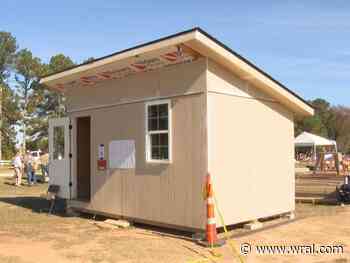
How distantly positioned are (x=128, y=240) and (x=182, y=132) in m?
2.46

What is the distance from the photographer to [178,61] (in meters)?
9.65

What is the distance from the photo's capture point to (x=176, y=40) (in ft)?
29.3

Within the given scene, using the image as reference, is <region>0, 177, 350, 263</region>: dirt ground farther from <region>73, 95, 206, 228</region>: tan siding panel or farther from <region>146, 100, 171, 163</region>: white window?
<region>146, 100, 171, 163</region>: white window

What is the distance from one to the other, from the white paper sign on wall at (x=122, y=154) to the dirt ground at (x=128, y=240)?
59.0 inches

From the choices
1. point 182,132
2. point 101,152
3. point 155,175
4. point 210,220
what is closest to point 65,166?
point 101,152

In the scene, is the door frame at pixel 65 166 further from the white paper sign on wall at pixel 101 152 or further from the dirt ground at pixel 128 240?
the white paper sign on wall at pixel 101 152

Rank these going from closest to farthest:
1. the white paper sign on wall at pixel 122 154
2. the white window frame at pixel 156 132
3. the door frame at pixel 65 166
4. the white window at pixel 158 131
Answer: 1. the white window frame at pixel 156 132
2. the white window at pixel 158 131
3. the white paper sign on wall at pixel 122 154
4. the door frame at pixel 65 166

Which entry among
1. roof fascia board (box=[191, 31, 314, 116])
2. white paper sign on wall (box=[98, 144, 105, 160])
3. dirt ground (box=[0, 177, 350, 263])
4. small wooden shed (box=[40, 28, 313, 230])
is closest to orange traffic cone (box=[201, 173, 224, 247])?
dirt ground (box=[0, 177, 350, 263])

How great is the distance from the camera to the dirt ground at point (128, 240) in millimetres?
7766

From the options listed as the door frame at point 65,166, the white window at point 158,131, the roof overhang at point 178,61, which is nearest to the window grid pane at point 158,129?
the white window at point 158,131

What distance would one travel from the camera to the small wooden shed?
9.27 meters

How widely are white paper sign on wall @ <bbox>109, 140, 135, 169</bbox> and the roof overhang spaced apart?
1664 millimetres

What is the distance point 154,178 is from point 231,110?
226cm

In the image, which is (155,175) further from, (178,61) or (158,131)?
(178,61)
